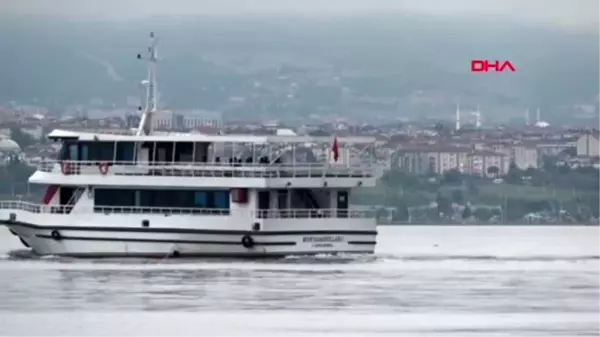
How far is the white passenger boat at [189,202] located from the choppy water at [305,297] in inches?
34.8

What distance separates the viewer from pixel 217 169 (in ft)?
262

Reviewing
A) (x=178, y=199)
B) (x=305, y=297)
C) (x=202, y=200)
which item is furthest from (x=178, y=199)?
(x=305, y=297)

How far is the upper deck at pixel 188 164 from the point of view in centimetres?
7938

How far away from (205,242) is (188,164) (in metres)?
3.16

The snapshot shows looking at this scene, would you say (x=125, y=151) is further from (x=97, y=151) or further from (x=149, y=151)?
(x=97, y=151)

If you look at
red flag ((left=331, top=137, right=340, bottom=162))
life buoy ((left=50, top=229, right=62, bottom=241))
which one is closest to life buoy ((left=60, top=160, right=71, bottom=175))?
life buoy ((left=50, top=229, right=62, bottom=241))

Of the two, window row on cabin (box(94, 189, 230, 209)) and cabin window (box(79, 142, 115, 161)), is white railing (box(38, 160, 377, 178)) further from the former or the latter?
window row on cabin (box(94, 189, 230, 209))

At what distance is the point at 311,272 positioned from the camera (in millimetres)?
73688

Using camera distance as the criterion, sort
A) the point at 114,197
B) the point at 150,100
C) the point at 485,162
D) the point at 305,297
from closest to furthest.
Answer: the point at 305,297 < the point at 114,197 < the point at 150,100 < the point at 485,162

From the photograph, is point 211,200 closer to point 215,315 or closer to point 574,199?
point 215,315

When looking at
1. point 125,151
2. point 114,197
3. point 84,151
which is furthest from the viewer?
point 84,151

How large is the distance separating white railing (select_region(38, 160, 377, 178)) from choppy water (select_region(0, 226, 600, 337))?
9.77ft

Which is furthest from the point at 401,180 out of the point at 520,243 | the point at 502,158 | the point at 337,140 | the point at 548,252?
the point at 337,140

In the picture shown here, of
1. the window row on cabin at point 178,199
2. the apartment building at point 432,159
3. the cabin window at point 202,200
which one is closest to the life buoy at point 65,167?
the window row on cabin at point 178,199
